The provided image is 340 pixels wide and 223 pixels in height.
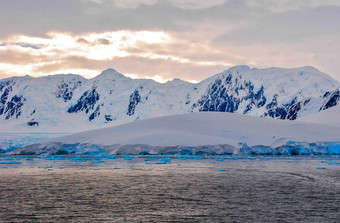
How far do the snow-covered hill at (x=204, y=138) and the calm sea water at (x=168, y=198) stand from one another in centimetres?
2898

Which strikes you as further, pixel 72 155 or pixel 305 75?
pixel 305 75

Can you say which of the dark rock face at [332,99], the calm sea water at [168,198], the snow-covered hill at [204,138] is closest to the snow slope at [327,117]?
the snow-covered hill at [204,138]

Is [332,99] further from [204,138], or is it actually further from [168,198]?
[168,198]

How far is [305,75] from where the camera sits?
199250mm

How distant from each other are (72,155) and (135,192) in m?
46.7

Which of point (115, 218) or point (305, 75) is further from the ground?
point (305, 75)

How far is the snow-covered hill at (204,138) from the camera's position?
209ft

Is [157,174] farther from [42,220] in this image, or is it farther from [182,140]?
[182,140]

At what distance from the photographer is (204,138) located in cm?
6619

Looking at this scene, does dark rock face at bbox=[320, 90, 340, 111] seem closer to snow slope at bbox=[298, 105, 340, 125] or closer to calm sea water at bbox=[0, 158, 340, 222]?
snow slope at bbox=[298, 105, 340, 125]

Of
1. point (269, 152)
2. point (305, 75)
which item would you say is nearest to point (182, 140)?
point (269, 152)

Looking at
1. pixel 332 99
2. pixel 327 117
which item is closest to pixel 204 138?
pixel 327 117

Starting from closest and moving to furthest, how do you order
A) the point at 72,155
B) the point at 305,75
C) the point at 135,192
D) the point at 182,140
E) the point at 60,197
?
the point at 60,197, the point at 135,192, the point at 182,140, the point at 72,155, the point at 305,75

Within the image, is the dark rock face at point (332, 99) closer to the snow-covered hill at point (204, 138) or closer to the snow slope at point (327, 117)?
the snow slope at point (327, 117)
